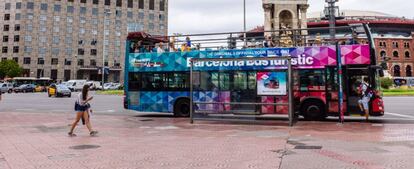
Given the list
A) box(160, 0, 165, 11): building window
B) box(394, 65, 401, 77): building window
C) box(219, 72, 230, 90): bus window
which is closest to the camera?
box(219, 72, 230, 90): bus window

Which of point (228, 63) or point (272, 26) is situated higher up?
point (272, 26)

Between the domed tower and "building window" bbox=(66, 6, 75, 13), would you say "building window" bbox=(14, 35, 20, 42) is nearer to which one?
"building window" bbox=(66, 6, 75, 13)

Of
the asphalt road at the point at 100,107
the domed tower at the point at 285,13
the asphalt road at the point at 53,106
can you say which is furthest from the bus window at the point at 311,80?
the domed tower at the point at 285,13

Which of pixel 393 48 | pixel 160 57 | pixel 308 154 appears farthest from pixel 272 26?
pixel 393 48

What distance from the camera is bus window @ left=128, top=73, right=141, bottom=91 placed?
18641 mm

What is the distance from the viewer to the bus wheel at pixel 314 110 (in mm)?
15789

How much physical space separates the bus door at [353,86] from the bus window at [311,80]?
1036 millimetres

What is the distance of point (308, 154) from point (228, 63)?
Answer: 8.62 m

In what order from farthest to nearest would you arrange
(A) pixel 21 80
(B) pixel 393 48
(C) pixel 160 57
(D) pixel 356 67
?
(B) pixel 393 48
(A) pixel 21 80
(C) pixel 160 57
(D) pixel 356 67

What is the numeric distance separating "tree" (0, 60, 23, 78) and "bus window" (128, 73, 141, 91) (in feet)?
247

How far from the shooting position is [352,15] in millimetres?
119938

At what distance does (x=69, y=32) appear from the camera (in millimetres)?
94000

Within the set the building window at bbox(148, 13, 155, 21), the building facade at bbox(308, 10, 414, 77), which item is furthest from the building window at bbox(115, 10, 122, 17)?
the building facade at bbox(308, 10, 414, 77)

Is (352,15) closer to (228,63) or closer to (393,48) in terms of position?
(393,48)
